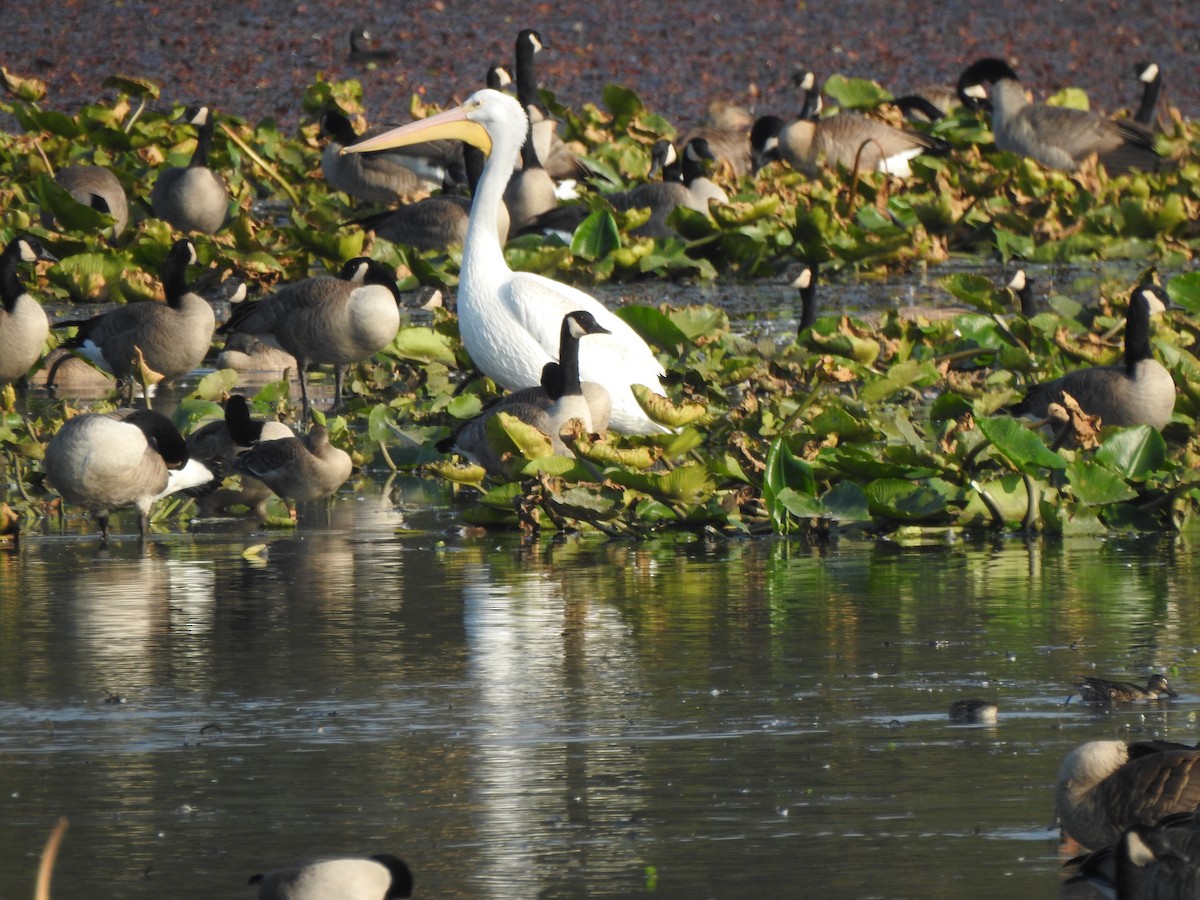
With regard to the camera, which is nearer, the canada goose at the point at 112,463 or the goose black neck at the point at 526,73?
the canada goose at the point at 112,463

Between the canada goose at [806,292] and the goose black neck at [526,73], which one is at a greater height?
the goose black neck at [526,73]

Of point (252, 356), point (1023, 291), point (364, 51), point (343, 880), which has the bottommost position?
point (343, 880)

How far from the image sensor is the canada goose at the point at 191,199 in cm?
1833

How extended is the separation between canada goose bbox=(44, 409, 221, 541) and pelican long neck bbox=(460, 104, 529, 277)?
2591mm

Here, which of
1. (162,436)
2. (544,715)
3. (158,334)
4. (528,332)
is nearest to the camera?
(544,715)

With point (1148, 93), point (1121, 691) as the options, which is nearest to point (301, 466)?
point (1121, 691)

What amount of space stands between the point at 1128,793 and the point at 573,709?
184cm

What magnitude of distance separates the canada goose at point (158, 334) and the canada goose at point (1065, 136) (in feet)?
32.4

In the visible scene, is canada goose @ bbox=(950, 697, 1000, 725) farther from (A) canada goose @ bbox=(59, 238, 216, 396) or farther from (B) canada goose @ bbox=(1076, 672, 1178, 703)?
(A) canada goose @ bbox=(59, 238, 216, 396)

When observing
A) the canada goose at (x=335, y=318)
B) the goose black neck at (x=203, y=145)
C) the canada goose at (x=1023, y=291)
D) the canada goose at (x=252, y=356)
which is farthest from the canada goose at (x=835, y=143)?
the canada goose at (x=335, y=318)

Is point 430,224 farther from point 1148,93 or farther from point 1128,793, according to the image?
point 1128,793

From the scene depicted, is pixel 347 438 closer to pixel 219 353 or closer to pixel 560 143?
pixel 219 353

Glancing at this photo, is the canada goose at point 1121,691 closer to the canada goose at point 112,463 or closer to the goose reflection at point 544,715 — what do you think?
the goose reflection at point 544,715

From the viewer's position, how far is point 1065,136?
21.3 m
